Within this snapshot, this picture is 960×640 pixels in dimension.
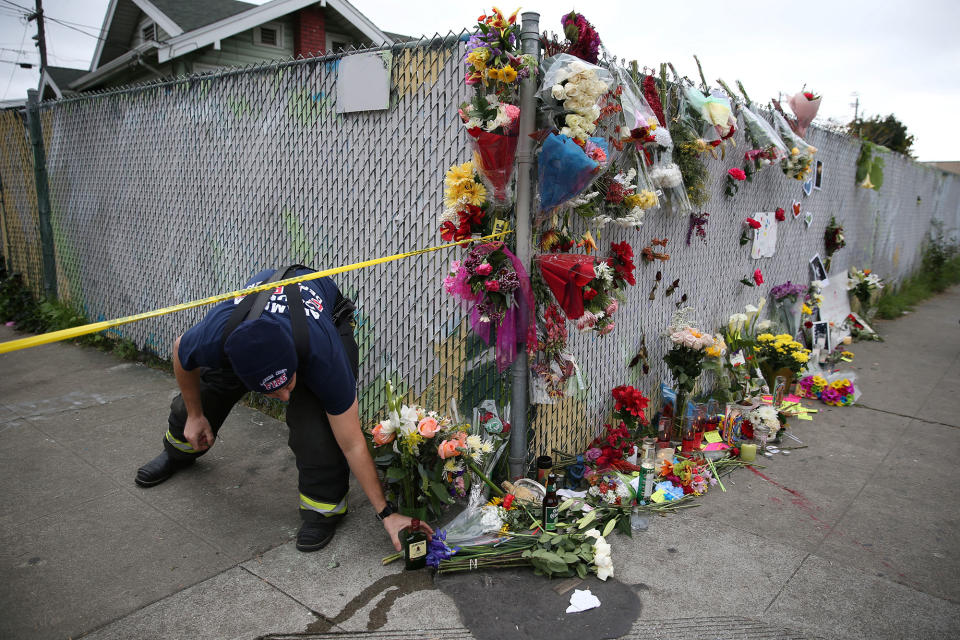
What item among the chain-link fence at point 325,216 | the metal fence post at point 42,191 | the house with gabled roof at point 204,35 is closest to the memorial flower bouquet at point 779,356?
the chain-link fence at point 325,216

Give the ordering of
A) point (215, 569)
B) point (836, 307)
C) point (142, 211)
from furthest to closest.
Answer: point (836, 307) → point (142, 211) → point (215, 569)

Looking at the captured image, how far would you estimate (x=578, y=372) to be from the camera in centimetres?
359

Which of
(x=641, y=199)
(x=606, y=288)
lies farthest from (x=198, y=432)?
(x=641, y=199)

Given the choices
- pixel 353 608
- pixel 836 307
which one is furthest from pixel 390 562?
pixel 836 307

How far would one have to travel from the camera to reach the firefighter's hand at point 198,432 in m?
3.47

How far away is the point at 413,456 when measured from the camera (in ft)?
10.3

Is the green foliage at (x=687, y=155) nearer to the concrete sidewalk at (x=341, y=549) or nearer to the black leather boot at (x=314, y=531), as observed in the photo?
the concrete sidewalk at (x=341, y=549)

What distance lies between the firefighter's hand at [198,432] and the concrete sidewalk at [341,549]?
327 mm

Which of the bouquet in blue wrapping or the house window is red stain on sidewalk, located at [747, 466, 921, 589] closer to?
the bouquet in blue wrapping

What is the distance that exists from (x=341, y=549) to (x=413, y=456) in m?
0.61

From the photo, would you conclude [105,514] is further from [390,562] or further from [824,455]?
[824,455]

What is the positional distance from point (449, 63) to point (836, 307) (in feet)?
23.1

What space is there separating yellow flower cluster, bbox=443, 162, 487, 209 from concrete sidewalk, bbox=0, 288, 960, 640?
73.1 inches

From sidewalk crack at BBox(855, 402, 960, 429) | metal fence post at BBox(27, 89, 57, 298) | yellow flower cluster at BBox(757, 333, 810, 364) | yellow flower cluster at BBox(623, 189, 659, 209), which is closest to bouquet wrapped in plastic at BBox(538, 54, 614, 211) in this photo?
yellow flower cluster at BBox(623, 189, 659, 209)
